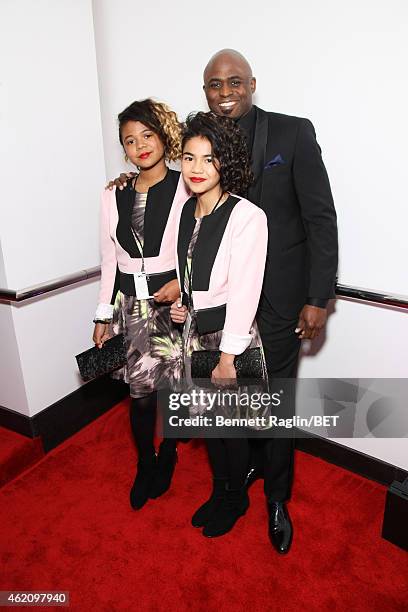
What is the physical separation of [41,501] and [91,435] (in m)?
0.55

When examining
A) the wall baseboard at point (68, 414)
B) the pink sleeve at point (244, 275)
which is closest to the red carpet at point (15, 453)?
the wall baseboard at point (68, 414)

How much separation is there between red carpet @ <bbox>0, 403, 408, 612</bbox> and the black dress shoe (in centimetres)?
5

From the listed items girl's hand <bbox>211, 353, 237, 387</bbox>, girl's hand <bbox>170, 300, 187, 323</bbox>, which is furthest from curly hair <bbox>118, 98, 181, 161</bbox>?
girl's hand <bbox>211, 353, 237, 387</bbox>

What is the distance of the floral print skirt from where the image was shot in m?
2.09

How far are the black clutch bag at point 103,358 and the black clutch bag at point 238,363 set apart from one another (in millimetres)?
424

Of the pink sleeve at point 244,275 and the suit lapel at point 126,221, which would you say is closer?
the pink sleeve at point 244,275

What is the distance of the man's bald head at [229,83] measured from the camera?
5.84 ft

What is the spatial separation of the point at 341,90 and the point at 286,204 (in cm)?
57

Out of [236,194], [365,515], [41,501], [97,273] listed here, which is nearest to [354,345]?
[365,515]

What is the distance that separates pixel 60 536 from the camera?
2137mm

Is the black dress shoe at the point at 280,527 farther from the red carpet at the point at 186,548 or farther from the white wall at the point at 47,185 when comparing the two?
→ the white wall at the point at 47,185

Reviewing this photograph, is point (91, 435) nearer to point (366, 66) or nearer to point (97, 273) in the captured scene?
point (97, 273)

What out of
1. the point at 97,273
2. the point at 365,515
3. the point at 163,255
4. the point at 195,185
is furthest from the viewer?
the point at 97,273

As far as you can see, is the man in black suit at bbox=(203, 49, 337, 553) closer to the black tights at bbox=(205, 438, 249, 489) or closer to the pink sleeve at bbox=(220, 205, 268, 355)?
the pink sleeve at bbox=(220, 205, 268, 355)
